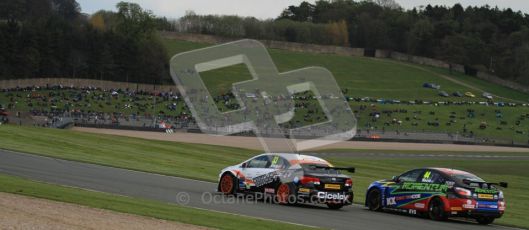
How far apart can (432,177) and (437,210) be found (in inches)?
38.3

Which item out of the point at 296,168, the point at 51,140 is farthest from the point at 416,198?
the point at 51,140

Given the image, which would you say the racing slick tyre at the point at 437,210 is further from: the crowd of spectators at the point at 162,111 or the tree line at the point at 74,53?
the tree line at the point at 74,53

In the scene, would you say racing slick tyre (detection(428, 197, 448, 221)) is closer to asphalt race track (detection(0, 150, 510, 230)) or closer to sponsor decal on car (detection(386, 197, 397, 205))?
asphalt race track (detection(0, 150, 510, 230))

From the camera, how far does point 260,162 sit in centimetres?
2405

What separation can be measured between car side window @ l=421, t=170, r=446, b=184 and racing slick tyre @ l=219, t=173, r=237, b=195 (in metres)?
5.35

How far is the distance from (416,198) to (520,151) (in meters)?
63.4

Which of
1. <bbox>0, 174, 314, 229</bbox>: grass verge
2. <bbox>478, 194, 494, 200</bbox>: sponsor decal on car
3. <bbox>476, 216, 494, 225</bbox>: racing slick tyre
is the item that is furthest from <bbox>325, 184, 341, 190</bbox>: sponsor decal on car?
<bbox>0, 174, 314, 229</bbox>: grass verge

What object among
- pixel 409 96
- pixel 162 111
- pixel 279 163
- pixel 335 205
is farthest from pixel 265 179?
pixel 409 96

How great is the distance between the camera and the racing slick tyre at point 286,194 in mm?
22812

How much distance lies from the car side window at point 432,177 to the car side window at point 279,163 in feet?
12.4

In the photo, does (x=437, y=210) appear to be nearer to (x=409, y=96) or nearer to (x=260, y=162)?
(x=260, y=162)

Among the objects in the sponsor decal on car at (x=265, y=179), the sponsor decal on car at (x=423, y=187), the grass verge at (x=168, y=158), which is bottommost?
the grass verge at (x=168, y=158)

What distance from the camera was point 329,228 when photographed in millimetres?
18516

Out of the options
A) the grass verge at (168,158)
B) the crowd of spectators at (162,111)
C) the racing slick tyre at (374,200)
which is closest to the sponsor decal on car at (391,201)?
the racing slick tyre at (374,200)
